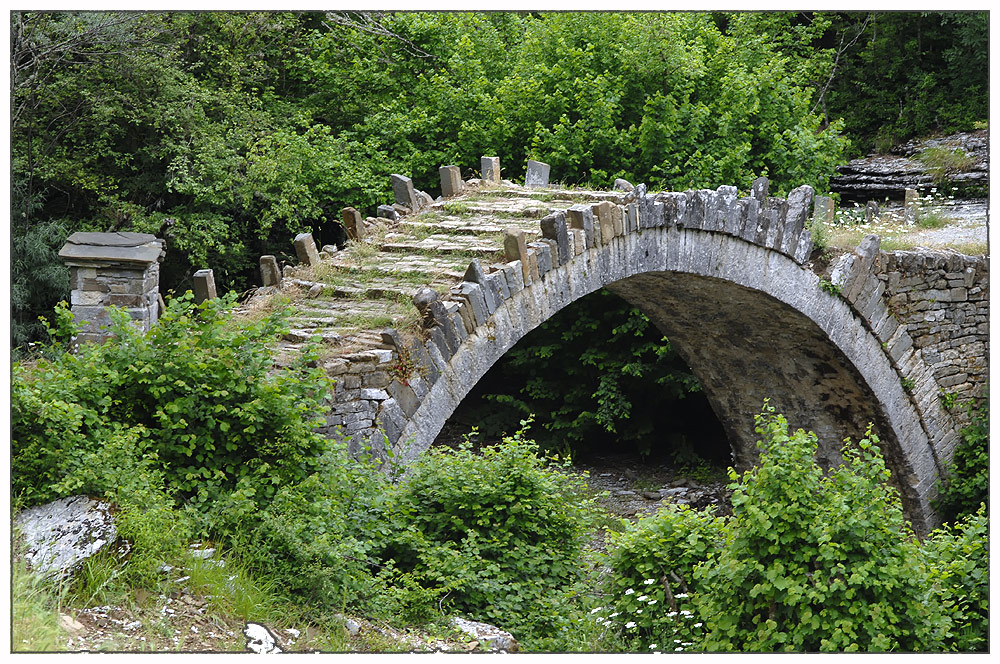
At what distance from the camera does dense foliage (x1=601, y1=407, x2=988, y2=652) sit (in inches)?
205

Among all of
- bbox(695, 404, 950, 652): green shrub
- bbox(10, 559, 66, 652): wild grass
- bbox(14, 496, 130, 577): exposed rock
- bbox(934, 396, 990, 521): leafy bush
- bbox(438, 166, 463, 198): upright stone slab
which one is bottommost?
bbox(934, 396, 990, 521): leafy bush

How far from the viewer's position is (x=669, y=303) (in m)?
10.2

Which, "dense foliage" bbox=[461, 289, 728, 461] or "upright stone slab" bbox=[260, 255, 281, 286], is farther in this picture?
"dense foliage" bbox=[461, 289, 728, 461]

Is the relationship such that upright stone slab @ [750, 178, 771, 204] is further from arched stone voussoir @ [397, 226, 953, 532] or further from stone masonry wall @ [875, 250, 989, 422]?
stone masonry wall @ [875, 250, 989, 422]

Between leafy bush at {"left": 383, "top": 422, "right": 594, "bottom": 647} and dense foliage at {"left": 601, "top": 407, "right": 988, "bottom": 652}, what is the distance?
0.52 metres

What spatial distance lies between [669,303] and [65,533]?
7160mm

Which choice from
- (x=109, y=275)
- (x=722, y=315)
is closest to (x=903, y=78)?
(x=722, y=315)

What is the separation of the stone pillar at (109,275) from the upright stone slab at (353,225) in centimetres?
152

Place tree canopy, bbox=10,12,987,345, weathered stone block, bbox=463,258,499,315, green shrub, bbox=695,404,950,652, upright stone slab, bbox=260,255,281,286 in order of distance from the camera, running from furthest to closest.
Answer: tree canopy, bbox=10,12,987,345 → upright stone slab, bbox=260,255,281,286 → weathered stone block, bbox=463,258,499,315 → green shrub, bbox=695,404,950,652

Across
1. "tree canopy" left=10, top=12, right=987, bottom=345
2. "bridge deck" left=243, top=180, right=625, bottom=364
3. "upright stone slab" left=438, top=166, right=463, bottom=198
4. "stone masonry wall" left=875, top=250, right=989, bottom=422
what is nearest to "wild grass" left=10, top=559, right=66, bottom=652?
"bridge deck" left=243, top=180, right=625, bottom=364

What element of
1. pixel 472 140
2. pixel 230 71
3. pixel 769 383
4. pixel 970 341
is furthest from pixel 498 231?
pixel 230 71

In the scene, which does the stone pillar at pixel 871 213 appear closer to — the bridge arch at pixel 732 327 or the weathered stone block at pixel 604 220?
the bridge arch at pixel 732 327

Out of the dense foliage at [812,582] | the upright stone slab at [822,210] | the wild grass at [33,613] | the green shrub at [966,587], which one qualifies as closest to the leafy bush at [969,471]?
the upright stone slab at [822,210]

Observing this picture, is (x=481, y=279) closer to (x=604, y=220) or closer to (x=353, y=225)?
(x=604, y=220)
